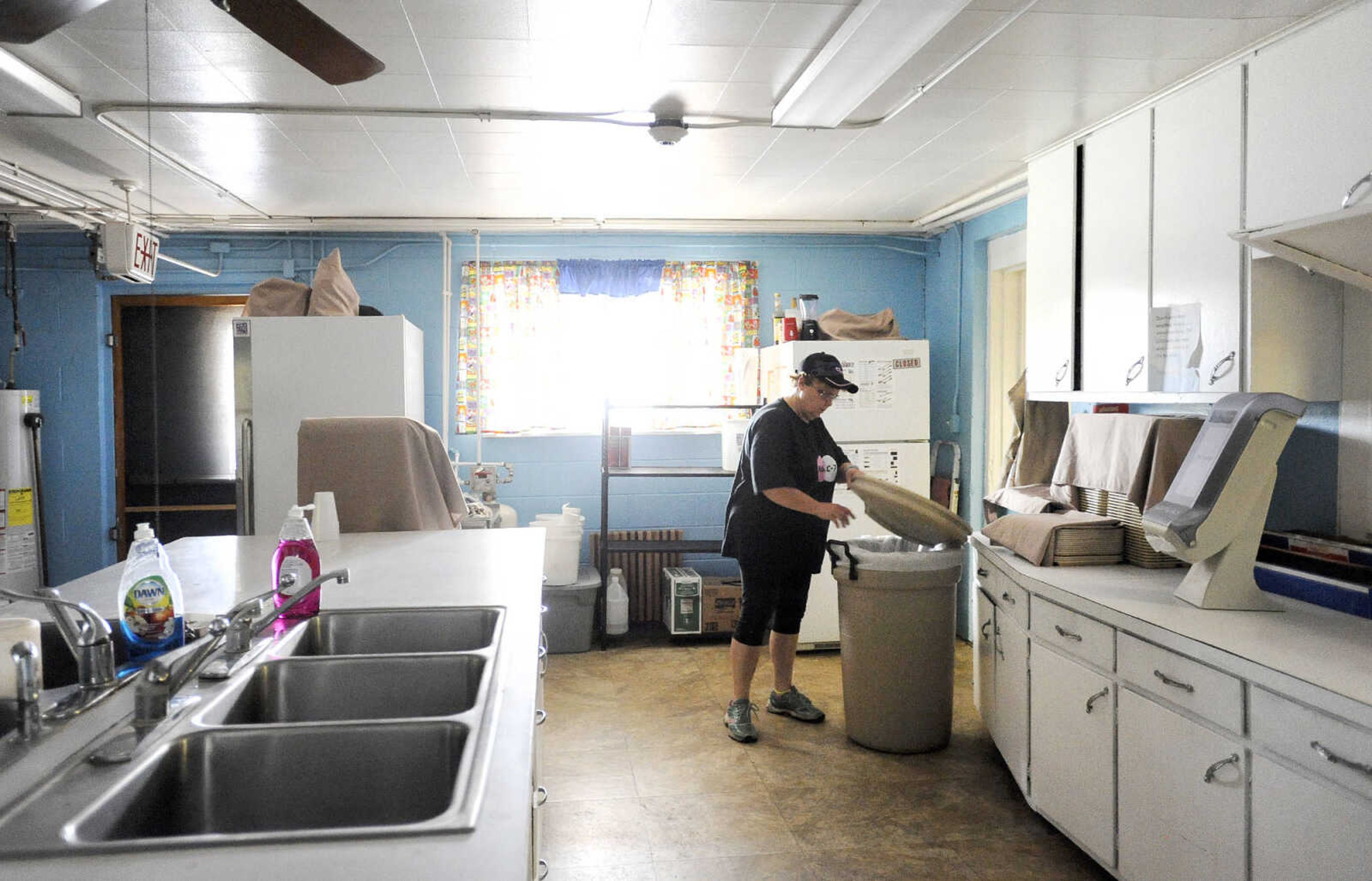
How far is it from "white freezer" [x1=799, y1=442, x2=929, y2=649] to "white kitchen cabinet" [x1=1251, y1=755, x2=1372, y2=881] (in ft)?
10.6

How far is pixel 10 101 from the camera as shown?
3.21m

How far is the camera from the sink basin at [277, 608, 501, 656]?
2.00 meters

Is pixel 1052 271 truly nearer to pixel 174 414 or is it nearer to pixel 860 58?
pixel 860 58

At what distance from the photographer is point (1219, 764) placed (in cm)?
209

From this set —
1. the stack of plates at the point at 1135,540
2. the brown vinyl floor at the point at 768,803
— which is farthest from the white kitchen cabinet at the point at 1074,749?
the stack of plates at the point at 1135,540

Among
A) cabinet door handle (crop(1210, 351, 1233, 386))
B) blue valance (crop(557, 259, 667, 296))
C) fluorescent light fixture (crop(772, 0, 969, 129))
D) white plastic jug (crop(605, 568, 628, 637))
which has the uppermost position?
fluorescent light fixture (crop(772, 0, 969, 129))

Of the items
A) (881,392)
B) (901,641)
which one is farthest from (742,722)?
(881,392)

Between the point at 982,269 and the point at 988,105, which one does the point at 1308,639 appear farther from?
the point at 982,269

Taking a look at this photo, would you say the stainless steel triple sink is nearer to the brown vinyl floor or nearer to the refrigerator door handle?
the brown vinyl floor

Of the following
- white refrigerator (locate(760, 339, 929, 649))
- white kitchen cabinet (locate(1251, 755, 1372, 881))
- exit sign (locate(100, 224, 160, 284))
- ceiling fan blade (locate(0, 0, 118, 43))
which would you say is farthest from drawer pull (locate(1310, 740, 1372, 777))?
exit sign (locate(100, 224, 160, 284))

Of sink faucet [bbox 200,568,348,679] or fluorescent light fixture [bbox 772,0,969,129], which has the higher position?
fluorescent light fixture [bbox 772,0,969,129]

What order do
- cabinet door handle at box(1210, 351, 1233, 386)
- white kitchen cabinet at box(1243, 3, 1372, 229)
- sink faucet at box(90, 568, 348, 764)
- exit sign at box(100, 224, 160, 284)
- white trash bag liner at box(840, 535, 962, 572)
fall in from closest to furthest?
1. sink faucet at box(90, 568, 348, 764)
2. white kitchen cabinet at box(1243, 3, 1372, 229)
3. cabinet door handle at box(1210, 351, 1233, 386)
4. white trash bag liner at box(840, 535, 962, 572)
5. exit sign at box(100, 224, 160, 284)

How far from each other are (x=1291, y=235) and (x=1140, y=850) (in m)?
1.53

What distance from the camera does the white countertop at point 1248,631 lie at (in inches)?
72.7
